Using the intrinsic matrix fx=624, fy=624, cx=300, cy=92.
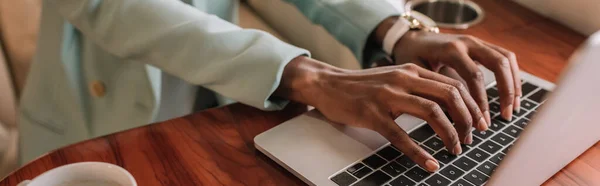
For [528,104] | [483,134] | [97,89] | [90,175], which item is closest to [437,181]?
[483,134]

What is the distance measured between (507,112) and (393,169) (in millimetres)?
200

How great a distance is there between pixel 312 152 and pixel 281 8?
435mm

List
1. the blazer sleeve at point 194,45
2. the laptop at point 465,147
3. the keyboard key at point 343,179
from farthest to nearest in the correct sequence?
the blazer sleeve at point 194,45 → the keyboard key at point 343,179 → the laptop at point 465,147

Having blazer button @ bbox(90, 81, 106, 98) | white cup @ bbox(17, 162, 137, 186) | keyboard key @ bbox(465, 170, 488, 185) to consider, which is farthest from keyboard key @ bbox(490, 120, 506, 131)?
blazer button @ bbox(90, 81, 106, 98)

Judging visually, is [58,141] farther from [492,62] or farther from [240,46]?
[492,62]

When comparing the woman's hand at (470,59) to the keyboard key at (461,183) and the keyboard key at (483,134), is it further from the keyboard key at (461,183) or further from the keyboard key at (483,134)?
the keyboard key at (461,183)

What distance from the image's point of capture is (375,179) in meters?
0.65

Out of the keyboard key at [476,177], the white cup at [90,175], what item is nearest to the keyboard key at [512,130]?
the keyboard key at [476,177]

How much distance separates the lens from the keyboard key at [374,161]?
2.20 feet

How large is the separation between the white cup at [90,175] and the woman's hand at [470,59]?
43 centimetres

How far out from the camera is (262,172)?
677mm

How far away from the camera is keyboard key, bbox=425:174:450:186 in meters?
0.64

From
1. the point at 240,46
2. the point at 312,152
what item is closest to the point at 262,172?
the point at 312,152

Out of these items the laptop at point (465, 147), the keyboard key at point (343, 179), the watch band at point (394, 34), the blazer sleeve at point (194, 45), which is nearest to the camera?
the laptop at point (465, 147)
